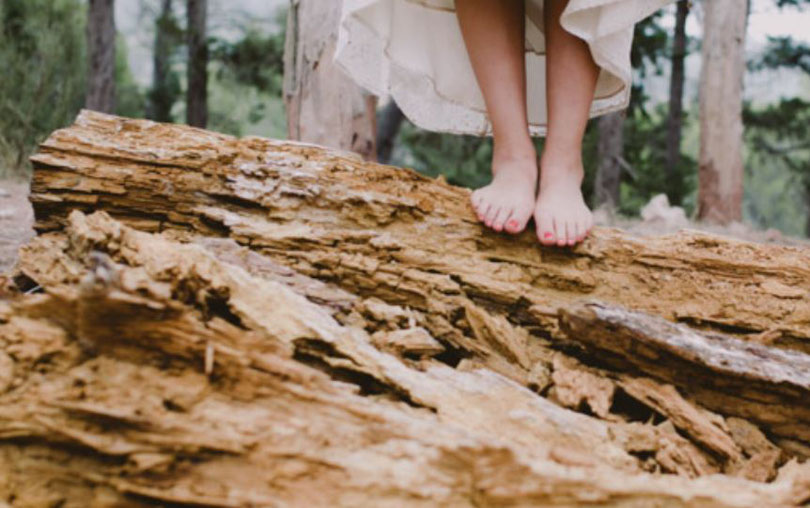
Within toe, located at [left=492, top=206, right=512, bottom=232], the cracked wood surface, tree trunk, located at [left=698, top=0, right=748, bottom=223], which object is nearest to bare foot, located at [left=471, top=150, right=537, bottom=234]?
toe, located at [left=492, top=206, right=512, bottom=232]

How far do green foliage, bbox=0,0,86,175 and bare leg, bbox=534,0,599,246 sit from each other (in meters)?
4.30

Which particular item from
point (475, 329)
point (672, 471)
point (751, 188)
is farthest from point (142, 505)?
point (751, 188)

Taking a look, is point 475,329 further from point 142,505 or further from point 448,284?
point 142,505

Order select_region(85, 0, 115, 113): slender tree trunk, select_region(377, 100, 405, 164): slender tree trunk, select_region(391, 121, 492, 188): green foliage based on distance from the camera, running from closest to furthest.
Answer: select_region(85, 0, 115, 113): slender tree trunk → select_region(377, 100, 405, 164): slender tree trunk → select_region(391, 121, 492, 188): green foliage

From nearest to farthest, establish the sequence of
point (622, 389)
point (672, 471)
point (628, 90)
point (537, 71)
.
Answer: point (672, 471), point (622, 389), point (628, 90), point (537, 71)

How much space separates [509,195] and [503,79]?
283mm

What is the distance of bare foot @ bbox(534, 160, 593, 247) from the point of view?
4.50 ft

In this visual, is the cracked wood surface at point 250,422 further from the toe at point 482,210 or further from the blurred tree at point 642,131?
the blurred tree at point 642,131

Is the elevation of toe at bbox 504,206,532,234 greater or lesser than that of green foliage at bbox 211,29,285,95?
lesser

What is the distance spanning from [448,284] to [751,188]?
3298 centimetres

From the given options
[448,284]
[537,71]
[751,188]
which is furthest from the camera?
[751,188]

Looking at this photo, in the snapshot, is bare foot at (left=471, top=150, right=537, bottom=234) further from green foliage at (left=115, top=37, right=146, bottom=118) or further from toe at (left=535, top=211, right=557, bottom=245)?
green foliage at (left=115, top=37, right=146, bottom=118)

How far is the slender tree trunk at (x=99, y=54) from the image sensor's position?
19.9ft

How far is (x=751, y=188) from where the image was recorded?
97.9 ft
